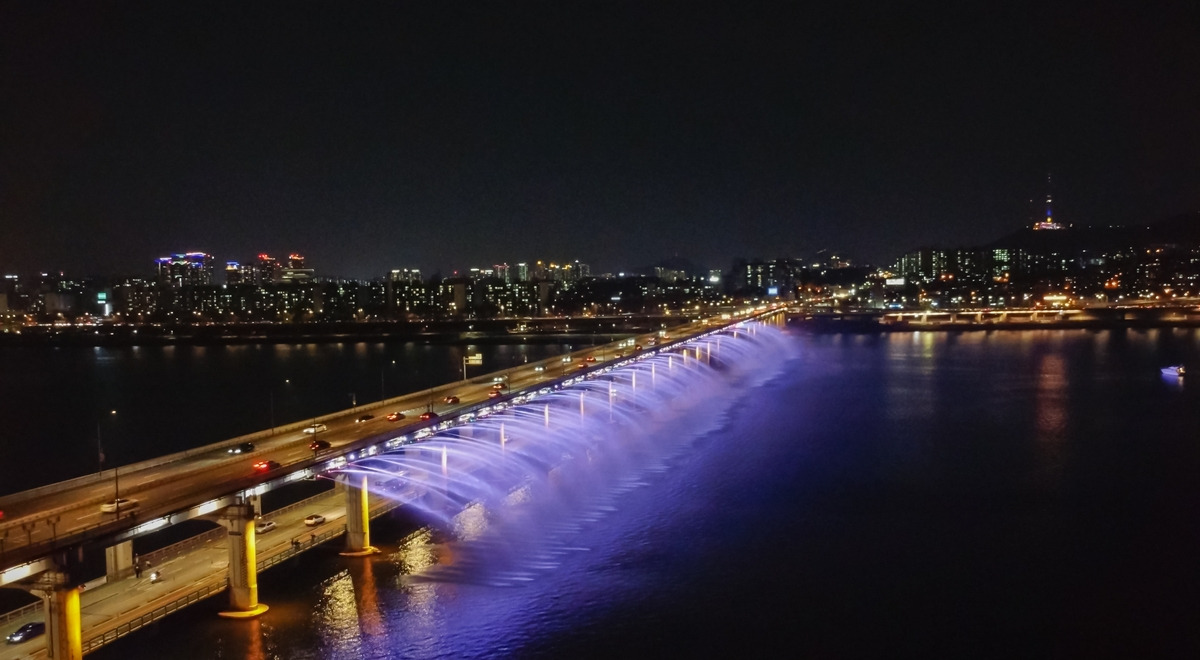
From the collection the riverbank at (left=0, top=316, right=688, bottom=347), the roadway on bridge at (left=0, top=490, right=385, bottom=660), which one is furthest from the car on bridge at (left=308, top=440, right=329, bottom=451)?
the riverbank at (left=0, top=316, right=688, bottom=347)

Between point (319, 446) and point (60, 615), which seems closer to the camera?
point (60, 615)

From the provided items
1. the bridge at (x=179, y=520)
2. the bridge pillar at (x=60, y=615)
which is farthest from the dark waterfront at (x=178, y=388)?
the bridge pillar at (x=60, y=615)

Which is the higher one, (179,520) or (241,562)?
(179,520)

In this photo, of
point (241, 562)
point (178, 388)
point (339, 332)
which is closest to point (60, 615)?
point (241, 562)

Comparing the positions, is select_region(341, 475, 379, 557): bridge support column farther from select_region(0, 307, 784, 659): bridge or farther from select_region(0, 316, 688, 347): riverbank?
select_region(0, 316, 688, 347): riverbank

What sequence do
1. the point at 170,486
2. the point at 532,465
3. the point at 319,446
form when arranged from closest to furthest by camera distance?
1. the point at 170,486
2. the point at 319,446
3. the point at 532,465

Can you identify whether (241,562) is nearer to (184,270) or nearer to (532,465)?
(532,465)

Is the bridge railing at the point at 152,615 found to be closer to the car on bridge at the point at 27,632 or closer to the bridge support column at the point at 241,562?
the bridge support column at the point at 241,562

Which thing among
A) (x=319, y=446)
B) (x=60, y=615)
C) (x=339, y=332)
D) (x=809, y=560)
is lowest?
(x=809, y=560)
